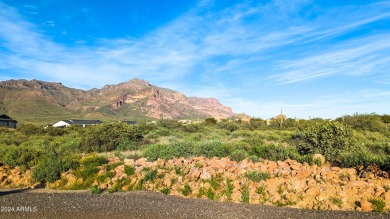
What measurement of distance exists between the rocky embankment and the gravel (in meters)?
0.64

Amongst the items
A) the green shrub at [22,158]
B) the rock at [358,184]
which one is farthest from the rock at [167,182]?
the green shrub at [22,158]

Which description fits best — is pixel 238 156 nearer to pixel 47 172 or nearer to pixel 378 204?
pixel 378 204

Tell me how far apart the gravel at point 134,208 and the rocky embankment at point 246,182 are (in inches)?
25.0

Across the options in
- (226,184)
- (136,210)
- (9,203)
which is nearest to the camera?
(136,210)

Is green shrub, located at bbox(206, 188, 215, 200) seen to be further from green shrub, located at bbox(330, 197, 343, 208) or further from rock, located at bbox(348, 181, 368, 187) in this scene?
rock, located at bbox(348, 181, 368, 187)

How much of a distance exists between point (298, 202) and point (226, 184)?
2.73m

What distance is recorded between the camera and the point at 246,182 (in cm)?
1126

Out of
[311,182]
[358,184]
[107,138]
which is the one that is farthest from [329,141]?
[107,138]

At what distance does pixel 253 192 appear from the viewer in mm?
10562

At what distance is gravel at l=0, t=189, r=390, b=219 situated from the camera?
8.70m

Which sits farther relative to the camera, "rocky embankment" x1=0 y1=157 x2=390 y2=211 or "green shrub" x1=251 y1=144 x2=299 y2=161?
"green shrub" x1=251 y1=144 x2=299 y2=161

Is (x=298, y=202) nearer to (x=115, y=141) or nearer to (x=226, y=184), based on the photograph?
(x=226, y=184)

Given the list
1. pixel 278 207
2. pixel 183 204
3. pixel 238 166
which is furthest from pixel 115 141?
pixel 278 207

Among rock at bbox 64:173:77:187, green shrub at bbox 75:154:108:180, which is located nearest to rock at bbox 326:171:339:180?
green shrub at bbox 75:154:108:180
